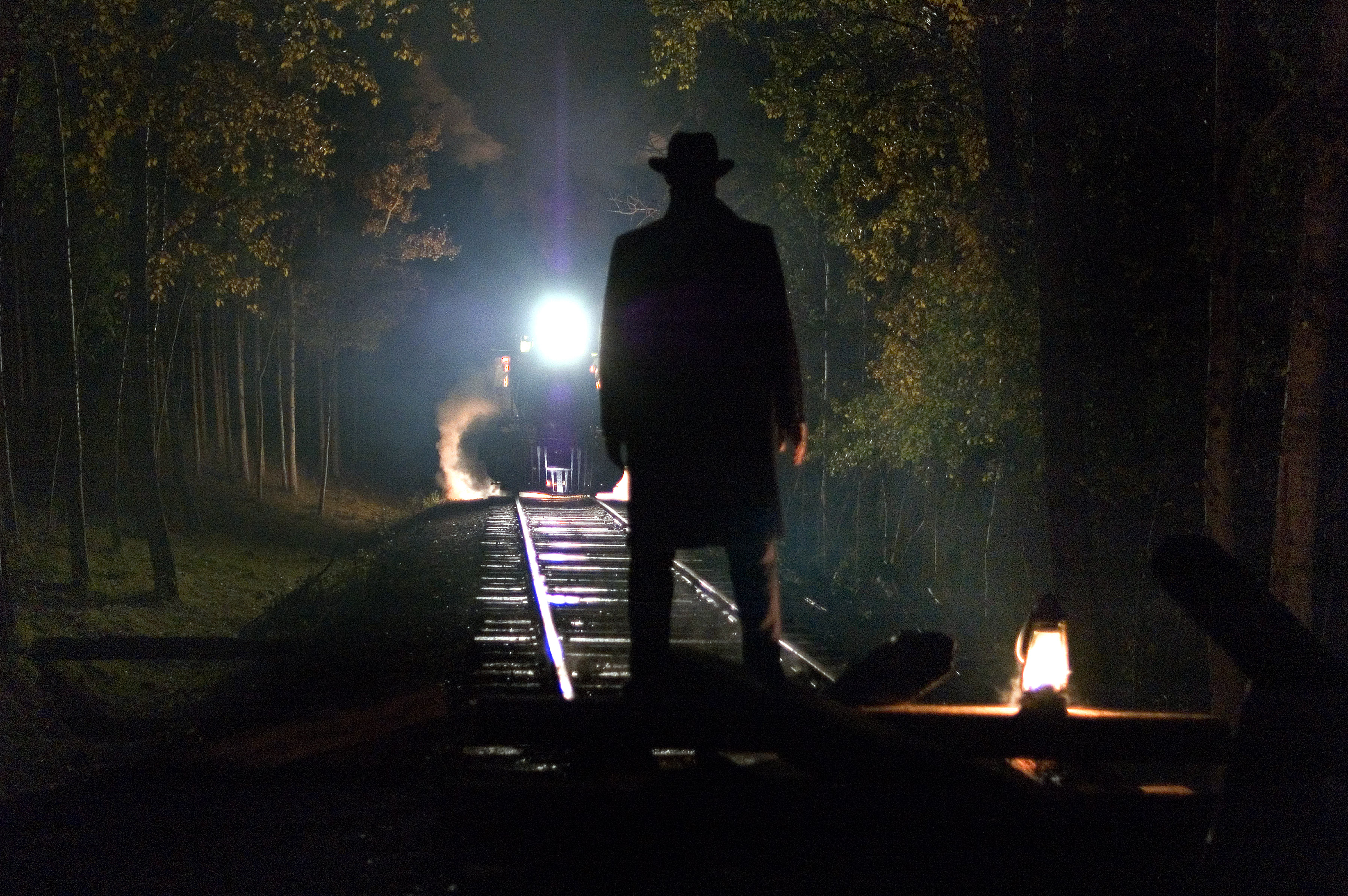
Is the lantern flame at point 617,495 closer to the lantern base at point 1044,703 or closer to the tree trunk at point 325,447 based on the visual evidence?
the tree trunk at point 325,447

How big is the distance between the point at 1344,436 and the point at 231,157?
40.2 ft

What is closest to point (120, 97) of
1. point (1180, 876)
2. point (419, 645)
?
point (419, 645)

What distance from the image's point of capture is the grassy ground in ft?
29.9

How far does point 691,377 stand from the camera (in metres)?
4.08

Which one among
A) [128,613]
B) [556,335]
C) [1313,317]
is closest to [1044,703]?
[1313,317]

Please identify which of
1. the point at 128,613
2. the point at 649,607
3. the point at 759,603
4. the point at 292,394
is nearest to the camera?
the point at 649,607

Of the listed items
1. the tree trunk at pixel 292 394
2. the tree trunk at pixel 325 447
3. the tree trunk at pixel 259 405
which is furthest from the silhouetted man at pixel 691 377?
the tree trunk at pixel 325 447

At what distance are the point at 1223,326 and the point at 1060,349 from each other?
1.57m

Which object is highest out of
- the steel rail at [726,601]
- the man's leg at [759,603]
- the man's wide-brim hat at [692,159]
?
the man's wide-brim hat at [692,159]

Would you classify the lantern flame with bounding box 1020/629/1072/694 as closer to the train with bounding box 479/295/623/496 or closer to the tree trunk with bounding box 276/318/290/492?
the train with bounding box 479/295/623/496

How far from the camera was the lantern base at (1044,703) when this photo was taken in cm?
398

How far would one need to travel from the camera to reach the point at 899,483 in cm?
2094

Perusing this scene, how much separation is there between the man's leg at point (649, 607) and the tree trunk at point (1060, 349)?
7663 millimetres

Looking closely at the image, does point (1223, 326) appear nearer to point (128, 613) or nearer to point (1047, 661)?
point (1047, 661)
